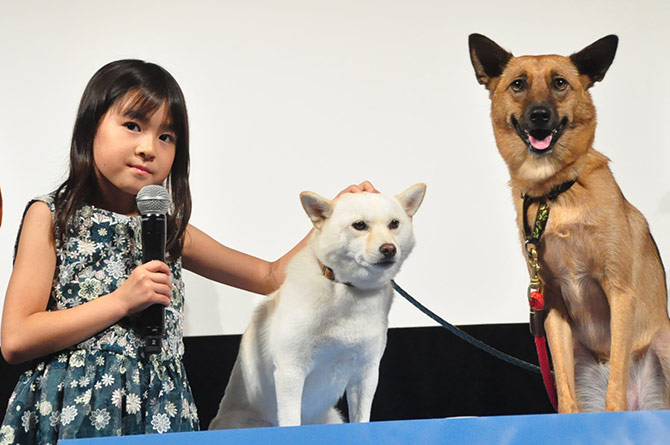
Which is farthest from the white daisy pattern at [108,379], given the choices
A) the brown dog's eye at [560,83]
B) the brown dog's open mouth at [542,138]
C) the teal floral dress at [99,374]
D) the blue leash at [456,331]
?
the brown dog's eye at [560,83]

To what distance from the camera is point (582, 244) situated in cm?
122

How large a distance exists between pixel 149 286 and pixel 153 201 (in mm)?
149

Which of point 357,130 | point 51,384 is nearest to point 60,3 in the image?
point 357,130

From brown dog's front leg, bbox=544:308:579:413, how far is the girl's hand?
684mm

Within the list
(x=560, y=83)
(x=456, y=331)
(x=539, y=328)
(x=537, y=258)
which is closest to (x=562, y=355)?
(x=539, y=328)

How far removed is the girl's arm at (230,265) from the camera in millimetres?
1596

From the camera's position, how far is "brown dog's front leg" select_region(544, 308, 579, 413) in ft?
4.04

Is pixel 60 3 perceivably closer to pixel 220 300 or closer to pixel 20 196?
pixel 20 196

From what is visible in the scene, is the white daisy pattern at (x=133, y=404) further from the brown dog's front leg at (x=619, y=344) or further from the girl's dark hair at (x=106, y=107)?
the brown dog's front leg at (x=619, y=344)

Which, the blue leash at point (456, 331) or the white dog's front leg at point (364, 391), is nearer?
the white dog's front leg at point (364, 391)

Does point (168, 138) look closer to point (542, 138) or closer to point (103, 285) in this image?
point (103, 285)

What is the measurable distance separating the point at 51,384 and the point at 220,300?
1.90ft

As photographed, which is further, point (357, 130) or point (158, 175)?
point (357, 130)

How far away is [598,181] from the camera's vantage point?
4.15 feet
